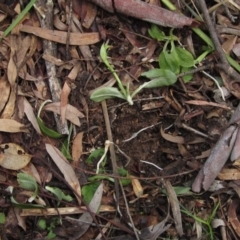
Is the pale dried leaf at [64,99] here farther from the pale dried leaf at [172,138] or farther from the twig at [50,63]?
the pale dried leaf at [172,138]

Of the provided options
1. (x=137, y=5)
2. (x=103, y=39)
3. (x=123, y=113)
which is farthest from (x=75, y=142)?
(x=137, y=5)

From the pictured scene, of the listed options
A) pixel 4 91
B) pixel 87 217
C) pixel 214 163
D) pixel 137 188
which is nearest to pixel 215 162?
pixel 214 163

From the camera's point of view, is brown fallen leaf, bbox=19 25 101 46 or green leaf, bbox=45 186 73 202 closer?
green leaf, bbox=45 186 73 202

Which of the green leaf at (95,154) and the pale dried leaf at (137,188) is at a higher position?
the green leaf at (95,154)

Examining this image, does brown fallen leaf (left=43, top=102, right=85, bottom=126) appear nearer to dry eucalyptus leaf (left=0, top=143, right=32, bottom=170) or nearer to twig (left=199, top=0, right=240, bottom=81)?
dry eucalyptus leaf (left=0, top=143, right=32, bottom=170)

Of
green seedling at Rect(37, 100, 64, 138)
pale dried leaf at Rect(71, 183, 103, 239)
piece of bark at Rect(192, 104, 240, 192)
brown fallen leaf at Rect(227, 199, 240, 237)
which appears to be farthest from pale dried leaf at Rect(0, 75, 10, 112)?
brown fallen leaf at Rect(227, 199, 240, 237)

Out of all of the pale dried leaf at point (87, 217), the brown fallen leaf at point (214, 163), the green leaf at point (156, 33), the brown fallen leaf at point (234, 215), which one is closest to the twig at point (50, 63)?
the pale dried leaf at point (87, 217)
